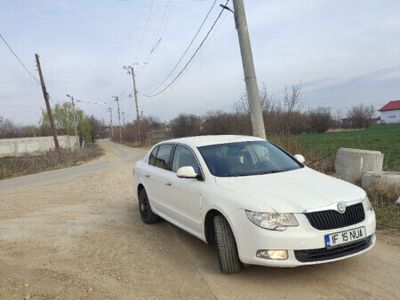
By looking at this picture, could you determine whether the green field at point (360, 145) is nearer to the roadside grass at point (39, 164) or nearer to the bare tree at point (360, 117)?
the roadside grass at point (39, 164)

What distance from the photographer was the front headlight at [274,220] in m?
4.16

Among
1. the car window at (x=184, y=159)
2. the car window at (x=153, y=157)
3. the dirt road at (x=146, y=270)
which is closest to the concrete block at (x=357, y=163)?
the dirt road at (x=146, y=270)

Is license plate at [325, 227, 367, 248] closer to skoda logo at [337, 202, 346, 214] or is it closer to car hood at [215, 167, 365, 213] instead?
skoda logo at [337, 202, 346, 214]

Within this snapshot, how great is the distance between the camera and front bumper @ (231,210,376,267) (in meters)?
4.12

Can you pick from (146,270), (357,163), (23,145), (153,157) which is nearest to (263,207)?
(146,270)

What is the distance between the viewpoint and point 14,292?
4.49 m

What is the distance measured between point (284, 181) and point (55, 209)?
648 centimetres

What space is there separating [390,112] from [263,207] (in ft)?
383

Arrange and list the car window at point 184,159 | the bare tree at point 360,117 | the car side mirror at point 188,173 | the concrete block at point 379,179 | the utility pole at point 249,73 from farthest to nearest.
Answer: the bare tree at point 360,117
the utility pole at point 249,73
the concrete block at point 379,179
the car window at point 184,159
the car side mirror at point 188,173

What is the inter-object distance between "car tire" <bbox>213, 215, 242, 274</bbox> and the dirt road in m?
0.11

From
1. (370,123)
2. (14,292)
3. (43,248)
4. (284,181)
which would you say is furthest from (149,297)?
(370,123)

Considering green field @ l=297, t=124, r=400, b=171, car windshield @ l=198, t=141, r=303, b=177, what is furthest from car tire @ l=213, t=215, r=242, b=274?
green field @ l=297, t=124, r=400, b=171

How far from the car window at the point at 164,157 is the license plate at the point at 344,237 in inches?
116

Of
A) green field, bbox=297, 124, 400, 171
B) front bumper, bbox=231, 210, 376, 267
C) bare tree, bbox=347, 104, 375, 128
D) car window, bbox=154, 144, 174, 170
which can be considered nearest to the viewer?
front bumper, bbox=231, 210, 376, 267
